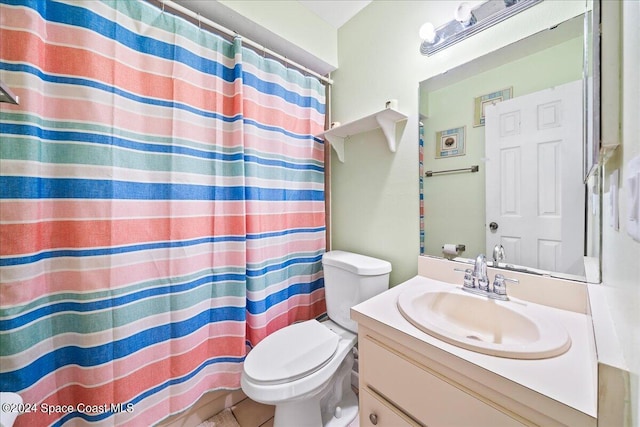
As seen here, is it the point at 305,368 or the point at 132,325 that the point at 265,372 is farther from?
the point at 132,325

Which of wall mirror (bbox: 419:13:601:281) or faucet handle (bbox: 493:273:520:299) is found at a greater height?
wall mirror (bbox: 419:13:601:281)

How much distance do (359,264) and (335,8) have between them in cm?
158

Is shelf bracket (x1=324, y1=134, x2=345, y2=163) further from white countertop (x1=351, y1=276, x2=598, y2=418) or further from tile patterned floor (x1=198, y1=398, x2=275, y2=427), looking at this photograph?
tile patterned floor (x1=198, y1=398, x2=275, y2=427)

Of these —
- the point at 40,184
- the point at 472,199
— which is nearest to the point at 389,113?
the point at 472,199

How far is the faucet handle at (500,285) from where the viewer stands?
872 mm

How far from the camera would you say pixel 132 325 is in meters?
0.95

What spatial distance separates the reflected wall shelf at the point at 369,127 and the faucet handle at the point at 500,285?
0.79 metres

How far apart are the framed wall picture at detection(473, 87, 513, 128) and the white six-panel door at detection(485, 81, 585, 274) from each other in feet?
0.07

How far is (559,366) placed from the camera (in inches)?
21.4

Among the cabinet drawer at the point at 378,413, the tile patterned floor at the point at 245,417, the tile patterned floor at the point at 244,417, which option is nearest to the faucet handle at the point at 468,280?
the cabinet drawer at the point at 378,413

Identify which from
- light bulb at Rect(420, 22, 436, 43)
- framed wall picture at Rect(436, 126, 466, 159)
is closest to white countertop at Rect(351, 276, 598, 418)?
framed wall picture at Rect(436, 126, 466, 159)

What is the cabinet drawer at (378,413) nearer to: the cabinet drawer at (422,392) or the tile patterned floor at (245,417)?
the cabinet drawer at (422,392)

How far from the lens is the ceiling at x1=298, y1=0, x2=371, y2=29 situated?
4.65 ft

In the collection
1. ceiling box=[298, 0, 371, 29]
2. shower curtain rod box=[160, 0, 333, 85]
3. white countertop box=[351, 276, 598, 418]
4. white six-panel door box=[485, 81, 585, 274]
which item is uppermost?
ceiling box=[298, 0, 371, 29]
